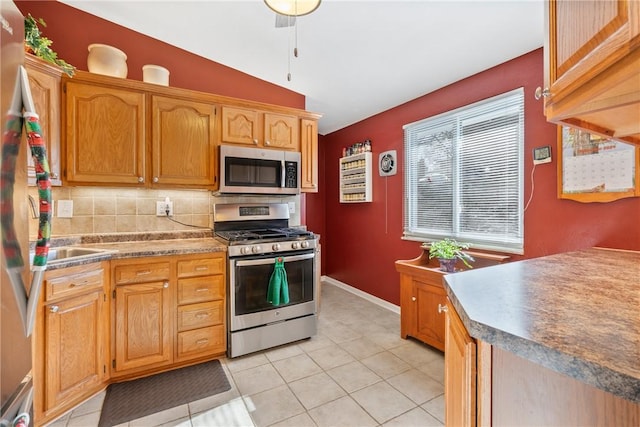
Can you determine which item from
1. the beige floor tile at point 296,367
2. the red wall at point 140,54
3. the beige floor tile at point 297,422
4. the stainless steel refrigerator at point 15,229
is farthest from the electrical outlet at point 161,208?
the beige floor tile at point 297,422

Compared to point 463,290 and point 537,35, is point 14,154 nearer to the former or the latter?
point 463,290

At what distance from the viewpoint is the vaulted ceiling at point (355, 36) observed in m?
1.89

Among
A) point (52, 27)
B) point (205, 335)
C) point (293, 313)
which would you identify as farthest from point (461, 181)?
point (52, 27)

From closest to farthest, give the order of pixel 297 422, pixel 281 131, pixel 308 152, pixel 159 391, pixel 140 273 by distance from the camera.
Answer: pixel 297 422 → pixel 159 391 → pixel 140 273 → pixel 281 131 → pixel 308 152

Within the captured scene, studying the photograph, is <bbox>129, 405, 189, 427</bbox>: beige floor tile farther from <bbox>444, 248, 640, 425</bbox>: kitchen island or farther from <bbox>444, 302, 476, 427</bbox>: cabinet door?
<bbox>444, 248, 640, 425</bbox>: kitchen island

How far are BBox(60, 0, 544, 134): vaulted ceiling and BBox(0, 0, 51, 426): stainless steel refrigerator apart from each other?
1.71 meters

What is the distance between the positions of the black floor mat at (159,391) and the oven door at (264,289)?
0.38 meters

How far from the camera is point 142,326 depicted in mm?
2043

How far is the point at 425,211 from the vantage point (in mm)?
3117

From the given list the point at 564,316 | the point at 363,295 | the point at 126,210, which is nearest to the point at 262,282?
the point at 126,210

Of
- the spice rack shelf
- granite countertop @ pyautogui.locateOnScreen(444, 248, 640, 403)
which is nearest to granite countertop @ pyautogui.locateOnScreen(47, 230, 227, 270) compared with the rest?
granite countertop @ pyautogui.locateOnScreen(444, 248, 640, 403)

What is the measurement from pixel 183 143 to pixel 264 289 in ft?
4.79

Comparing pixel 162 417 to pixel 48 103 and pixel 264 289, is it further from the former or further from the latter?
pixel 48 103

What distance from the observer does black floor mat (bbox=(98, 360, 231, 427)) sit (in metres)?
1.72
